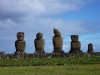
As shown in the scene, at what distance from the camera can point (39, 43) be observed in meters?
35.1

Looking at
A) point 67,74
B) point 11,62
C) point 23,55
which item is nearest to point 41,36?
point 23,55

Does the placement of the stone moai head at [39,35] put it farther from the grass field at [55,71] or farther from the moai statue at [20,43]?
the grass field at [55,71]

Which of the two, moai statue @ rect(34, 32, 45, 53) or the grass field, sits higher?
moai statue @ rect(34, 32, 45, 53)

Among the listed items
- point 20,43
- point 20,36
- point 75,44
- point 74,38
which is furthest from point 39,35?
point 75,44

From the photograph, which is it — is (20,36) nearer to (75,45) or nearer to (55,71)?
(75,45)

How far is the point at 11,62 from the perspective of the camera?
26.8m

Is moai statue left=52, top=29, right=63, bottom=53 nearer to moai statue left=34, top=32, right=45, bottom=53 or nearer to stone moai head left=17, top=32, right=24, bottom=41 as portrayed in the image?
moai statue left=34, top=32, right=45, bottom=53

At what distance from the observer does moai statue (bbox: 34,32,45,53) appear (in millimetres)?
34969

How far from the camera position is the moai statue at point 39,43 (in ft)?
115

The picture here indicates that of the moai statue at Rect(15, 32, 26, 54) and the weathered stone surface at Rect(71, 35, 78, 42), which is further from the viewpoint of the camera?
the moai statue at Rect(15, 32, 26, 54)

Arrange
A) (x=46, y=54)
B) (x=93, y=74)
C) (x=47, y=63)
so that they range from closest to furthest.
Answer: (x=93, y=74), (x=47, y=63), (x=46, y=54)

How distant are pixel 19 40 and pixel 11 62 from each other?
9315 millimetres

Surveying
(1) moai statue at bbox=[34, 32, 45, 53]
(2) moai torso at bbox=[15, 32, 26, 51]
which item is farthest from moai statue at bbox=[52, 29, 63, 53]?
(2) moai torso at bbox=[15, 32, 26, 51]

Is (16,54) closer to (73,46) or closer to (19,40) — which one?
(19,40)
